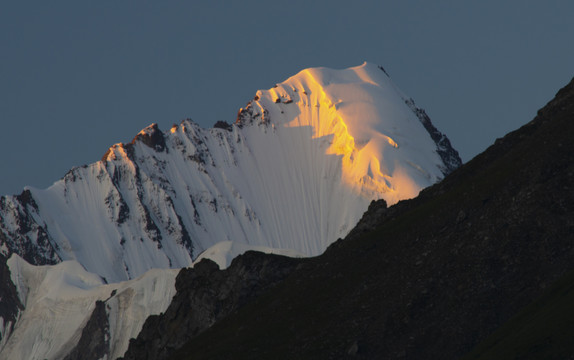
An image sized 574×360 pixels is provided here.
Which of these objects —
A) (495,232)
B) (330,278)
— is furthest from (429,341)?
(330,278)

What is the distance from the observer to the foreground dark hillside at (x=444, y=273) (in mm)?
128125

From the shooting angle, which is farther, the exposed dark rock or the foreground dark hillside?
the exposed dark rock

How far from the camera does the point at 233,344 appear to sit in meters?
150

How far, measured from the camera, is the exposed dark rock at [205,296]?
176 metres

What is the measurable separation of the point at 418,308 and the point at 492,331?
1017 centimetres

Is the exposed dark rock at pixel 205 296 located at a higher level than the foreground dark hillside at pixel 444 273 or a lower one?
higher

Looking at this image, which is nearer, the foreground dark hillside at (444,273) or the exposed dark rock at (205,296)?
the foreground dark hillside at (444,273)

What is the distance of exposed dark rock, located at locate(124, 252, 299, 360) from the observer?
176 meters

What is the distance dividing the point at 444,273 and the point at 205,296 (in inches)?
2118

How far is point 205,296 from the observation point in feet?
602

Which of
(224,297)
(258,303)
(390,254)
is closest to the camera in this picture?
(390,254)

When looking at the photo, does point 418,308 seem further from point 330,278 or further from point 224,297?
point 224,297

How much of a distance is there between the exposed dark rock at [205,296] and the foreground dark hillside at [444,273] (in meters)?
9.65

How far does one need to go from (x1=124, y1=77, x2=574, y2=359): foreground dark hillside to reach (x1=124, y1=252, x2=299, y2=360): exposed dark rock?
31.7 feet
